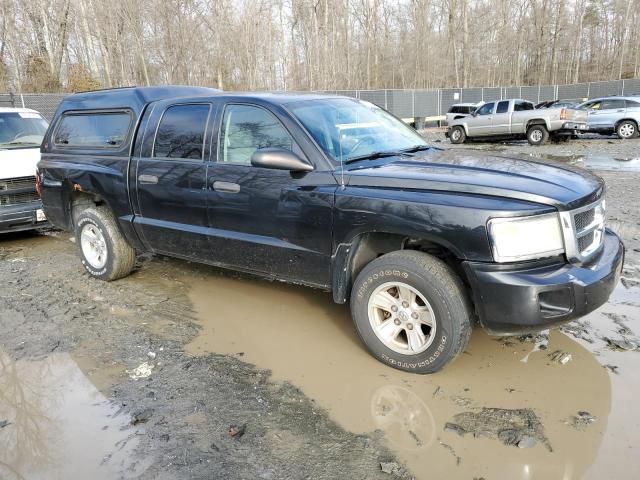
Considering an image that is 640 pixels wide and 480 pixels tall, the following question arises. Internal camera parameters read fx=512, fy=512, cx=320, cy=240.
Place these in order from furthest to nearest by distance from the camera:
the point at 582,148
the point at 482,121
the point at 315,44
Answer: the point at 315,44
the point at 482,121
the point at 582,148

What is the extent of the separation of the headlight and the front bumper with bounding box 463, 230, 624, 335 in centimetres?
8

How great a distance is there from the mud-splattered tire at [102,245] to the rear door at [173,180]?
0.53m

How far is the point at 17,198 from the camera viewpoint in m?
7.13

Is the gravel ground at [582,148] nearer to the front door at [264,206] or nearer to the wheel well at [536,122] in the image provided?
the wheel well at [536,122]

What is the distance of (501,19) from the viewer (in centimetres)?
4819

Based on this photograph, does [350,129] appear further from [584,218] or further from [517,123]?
[517,123]

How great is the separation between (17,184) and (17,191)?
12 centimetres

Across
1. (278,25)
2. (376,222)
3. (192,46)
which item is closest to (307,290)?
(376,222)

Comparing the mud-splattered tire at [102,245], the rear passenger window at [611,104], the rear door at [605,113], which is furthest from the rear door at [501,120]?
the mud-splattered tire at [102,245]

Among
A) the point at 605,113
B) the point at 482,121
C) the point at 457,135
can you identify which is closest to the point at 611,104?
the point at 605,113

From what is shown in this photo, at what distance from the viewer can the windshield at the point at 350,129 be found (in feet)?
12.7

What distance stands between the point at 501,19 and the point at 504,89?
17609mm

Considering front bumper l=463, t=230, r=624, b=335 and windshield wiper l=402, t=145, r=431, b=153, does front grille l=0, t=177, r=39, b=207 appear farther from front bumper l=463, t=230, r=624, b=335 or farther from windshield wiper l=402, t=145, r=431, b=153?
front bumper l=463, t=230, r=624, b=335

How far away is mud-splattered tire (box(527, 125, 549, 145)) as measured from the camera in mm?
18172
